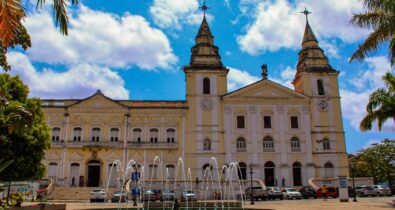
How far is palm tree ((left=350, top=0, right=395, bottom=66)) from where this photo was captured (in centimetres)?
1545

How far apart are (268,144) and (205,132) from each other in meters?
6.85

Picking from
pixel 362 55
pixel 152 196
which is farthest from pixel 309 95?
pixel 362 55

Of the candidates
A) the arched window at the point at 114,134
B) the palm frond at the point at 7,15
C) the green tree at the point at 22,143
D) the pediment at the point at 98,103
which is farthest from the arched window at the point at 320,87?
the palm frond at the point at 7,15

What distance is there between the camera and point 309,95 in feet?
146

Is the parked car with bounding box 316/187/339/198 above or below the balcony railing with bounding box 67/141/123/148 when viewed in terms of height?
below

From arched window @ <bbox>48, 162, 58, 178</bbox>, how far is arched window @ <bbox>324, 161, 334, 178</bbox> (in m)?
27.7

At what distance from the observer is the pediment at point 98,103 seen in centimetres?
4219

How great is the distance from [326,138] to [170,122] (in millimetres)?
16740

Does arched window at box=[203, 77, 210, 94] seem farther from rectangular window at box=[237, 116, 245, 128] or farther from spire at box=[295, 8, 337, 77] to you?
spire at box=[295, 8, 337, 77]

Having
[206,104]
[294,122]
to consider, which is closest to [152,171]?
[206,104]

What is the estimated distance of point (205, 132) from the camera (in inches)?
1667

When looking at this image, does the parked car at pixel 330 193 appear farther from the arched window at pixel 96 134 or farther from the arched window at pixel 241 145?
the arched window at pixel 96 134

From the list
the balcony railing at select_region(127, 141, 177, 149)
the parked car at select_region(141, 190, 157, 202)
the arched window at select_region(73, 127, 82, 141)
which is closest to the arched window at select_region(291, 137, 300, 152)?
the balcony railing at select_region(127, 141, 177, 149)

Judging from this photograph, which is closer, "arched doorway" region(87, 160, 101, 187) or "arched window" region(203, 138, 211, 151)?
"arched doorway" region(87, 160, 101, 187)
